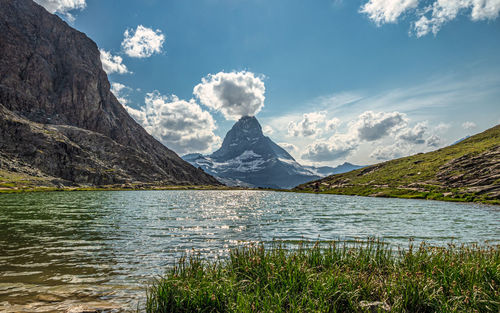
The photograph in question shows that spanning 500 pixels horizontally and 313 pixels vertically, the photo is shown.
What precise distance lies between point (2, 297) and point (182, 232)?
1907cm

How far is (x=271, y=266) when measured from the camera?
12016mm

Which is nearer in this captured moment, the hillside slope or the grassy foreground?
the grassy foreground

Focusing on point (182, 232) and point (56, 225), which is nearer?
point (182, 232)

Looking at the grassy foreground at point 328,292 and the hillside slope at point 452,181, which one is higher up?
the hillside slope at point 452,181

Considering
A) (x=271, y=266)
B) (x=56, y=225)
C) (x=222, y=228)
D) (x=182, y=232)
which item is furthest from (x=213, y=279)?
(x=56, y=225)

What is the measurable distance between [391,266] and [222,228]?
24.7 meters

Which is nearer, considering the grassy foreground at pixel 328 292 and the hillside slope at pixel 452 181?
the grassy foreground at pixel 328 292

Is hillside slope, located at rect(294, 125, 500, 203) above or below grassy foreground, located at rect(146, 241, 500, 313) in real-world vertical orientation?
above

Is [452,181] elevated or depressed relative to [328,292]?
elevated

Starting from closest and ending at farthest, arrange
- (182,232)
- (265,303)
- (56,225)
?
(265,303), (182,232), (56,225)

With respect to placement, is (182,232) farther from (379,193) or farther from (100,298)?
(379,193)

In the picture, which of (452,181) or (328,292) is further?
(452,181)

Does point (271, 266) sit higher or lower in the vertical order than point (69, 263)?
higher

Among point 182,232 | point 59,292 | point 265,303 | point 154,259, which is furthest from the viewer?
point 182,232
